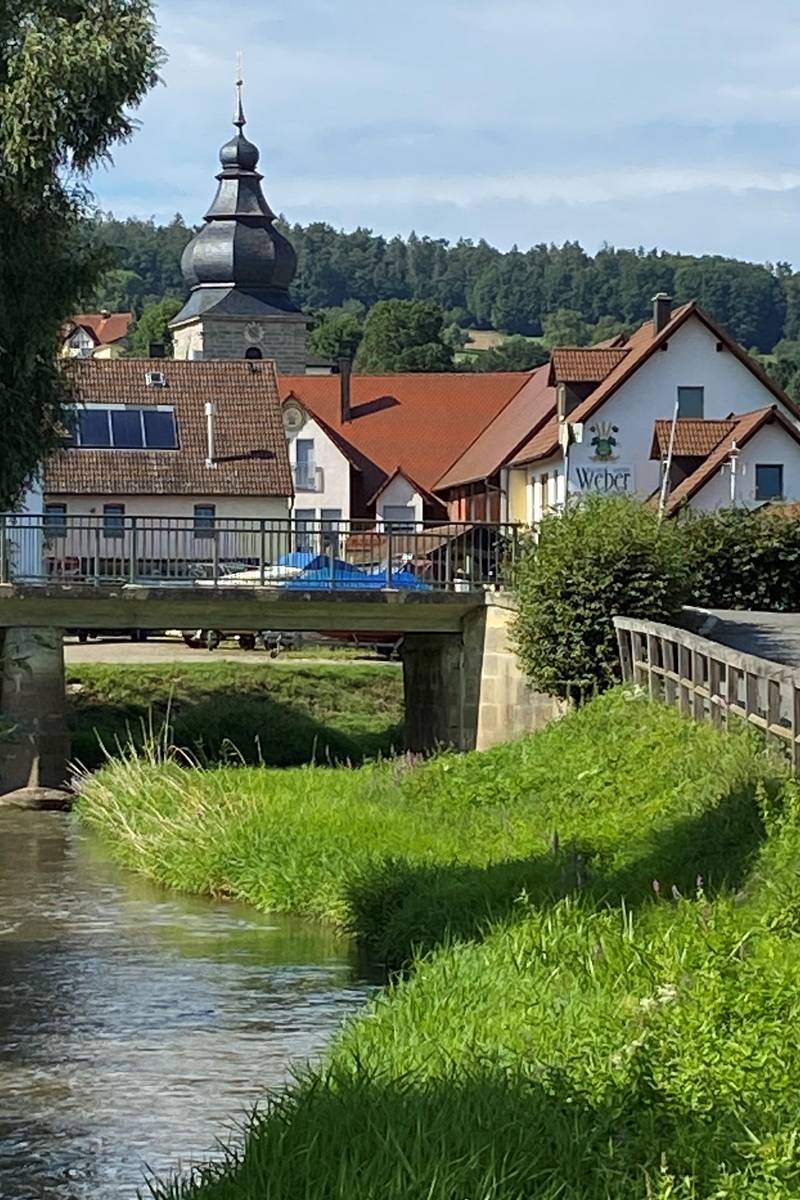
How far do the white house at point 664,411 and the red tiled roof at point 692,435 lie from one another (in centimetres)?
2

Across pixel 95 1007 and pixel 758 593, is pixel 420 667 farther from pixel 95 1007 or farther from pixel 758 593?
pixel 95 1007

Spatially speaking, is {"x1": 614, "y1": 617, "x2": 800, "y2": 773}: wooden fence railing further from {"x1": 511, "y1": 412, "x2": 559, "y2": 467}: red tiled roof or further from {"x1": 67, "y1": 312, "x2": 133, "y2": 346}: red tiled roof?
{"x1": 67, "y1": 312, "x2": 133, "y2": 346}: red tiled roof

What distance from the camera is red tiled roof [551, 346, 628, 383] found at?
2302 inches

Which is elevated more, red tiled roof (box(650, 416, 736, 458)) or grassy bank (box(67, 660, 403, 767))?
red tiled roof (box(650, 416, 736, 458))

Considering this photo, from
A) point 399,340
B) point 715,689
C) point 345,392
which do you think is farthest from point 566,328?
point 715,689

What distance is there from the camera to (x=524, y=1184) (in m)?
8.48

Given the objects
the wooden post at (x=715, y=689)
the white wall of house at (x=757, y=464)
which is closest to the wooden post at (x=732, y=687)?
the wooden post at (x=715, y=689)

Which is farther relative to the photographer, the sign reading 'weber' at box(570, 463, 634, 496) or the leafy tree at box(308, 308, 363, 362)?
the leafy tree at box(308, 308, 363, 362)

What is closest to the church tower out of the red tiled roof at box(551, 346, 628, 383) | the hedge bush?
the red tiled roof at box(551, 346, 628, 383)

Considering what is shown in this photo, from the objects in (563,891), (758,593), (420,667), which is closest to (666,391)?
(420,667)

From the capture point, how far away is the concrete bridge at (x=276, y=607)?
35500mm

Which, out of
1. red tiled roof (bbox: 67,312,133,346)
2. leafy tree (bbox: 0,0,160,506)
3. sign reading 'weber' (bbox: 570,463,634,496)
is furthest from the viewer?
red tiled roof (bbox: 67,312,133,346)

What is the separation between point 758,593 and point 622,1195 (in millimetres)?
26120

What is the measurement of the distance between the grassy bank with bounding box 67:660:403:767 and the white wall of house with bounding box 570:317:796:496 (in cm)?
947
